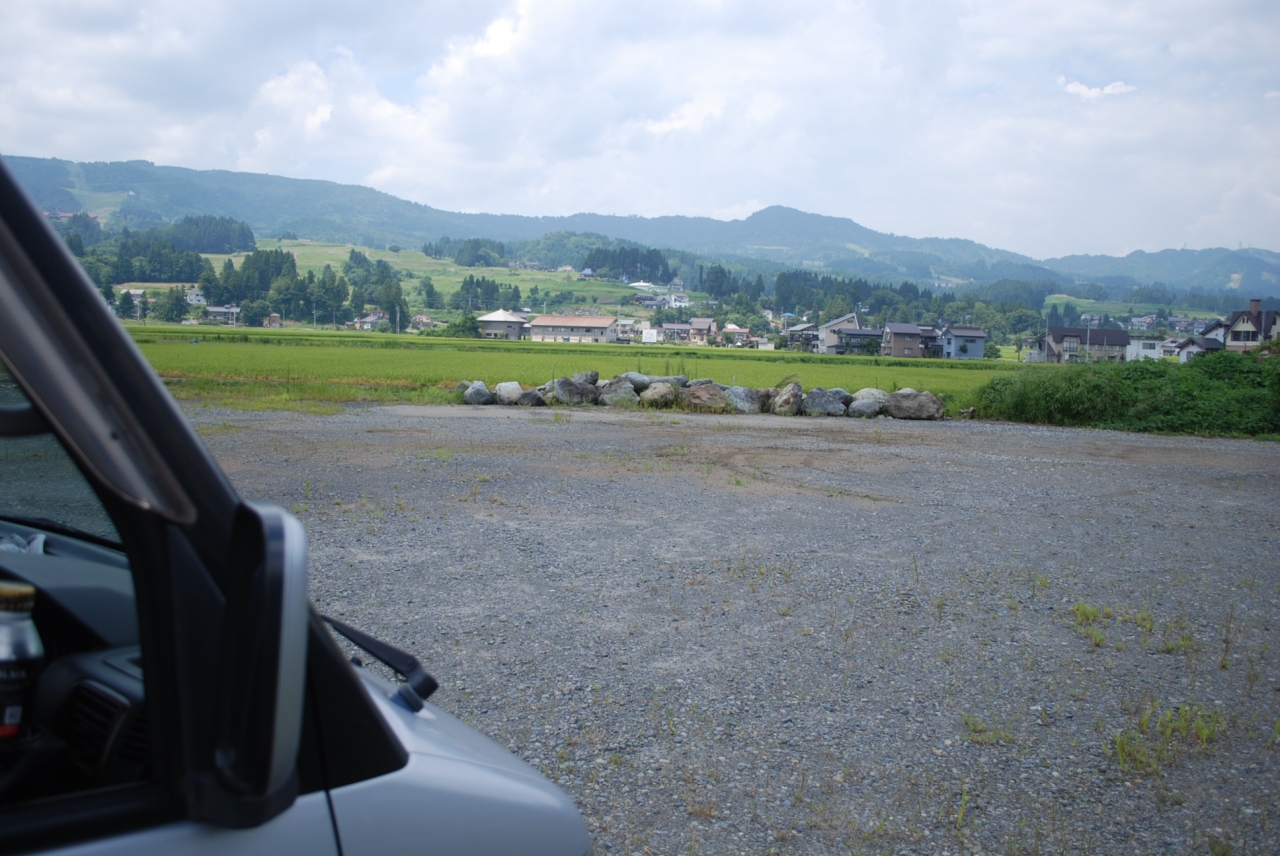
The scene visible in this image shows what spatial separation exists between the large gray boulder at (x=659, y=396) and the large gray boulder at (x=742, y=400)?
1.42m

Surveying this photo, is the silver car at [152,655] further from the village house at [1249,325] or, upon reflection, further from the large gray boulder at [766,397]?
the village house at [1249,325]

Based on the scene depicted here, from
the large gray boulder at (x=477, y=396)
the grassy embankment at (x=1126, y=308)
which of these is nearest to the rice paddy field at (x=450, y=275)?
the grassy embankment at (x=1126, y=308)

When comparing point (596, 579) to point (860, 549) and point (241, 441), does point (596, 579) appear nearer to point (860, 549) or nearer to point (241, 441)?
point (860, 549)

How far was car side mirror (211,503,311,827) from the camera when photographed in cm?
102

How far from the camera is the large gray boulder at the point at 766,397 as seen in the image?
71.7 feet

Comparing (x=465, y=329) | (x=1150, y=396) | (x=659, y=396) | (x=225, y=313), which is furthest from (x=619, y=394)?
(x=465, y=329)

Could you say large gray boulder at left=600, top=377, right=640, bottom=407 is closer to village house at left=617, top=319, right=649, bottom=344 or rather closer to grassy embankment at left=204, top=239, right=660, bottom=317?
village house at left=617, top=319, right=649, bottom=344

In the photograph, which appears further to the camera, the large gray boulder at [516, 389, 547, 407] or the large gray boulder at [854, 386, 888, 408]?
the large gray boulder at [854, 386, 888, 408]

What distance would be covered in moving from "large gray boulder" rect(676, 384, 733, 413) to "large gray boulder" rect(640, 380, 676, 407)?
22 centimetres

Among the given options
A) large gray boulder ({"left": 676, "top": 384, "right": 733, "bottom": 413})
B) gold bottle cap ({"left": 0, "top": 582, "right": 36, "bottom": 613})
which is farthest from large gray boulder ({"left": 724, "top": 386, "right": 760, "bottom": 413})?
gold bottle cap ({"left": 0, "top": 582, "right": 36, "bottom": 613})

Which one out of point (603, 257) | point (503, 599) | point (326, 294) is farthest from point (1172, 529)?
point (603, 257)

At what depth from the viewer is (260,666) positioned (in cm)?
104

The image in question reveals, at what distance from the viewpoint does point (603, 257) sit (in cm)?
18938

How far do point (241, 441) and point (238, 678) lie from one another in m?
13.1
